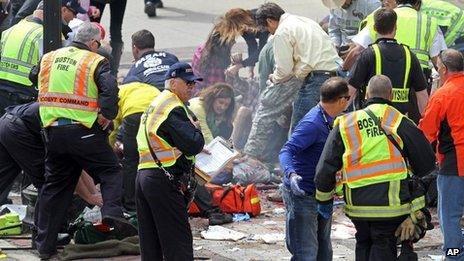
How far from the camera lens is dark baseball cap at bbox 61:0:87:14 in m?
12.5

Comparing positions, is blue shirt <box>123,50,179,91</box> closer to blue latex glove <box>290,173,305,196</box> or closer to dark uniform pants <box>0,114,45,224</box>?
dark uniform pants <box>0,114,45,224</box>

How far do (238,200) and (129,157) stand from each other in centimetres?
109

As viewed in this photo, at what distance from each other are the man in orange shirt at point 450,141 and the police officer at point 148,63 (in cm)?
261

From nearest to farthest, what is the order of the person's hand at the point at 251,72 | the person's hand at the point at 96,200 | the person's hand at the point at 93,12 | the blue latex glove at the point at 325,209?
the blue latex glove at the point at 325,209, the person's hand at the point at 96,200, the person's hand at the point at 93,12, the person's hand at the point at 251,72

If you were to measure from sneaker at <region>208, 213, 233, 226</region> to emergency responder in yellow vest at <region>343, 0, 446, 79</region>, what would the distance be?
174 centimetres

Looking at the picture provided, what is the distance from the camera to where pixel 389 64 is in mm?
10312

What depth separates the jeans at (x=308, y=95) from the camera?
38.1ft

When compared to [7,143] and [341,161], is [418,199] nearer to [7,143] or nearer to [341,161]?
[341,161]

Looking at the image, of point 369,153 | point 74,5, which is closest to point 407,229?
point 369,153

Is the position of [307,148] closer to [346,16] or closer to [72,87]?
[72,87]

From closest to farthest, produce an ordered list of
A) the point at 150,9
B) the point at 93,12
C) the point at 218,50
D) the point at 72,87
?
the point at 72,87 → the point at 218,50 → the point at 93,12 → the point at 150,9

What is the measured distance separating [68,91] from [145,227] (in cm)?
156

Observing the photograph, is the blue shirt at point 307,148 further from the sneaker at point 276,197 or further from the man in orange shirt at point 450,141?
the sneaker at point 276,197

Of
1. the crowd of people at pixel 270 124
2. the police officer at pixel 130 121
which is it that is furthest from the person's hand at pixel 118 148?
the police officer at pixel 130 121
